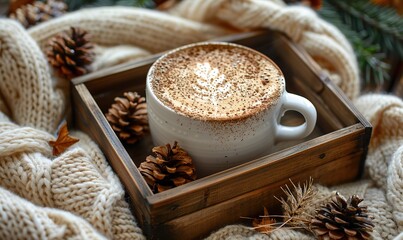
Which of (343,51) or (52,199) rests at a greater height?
(343,51)

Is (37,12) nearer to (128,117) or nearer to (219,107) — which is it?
(128,117)

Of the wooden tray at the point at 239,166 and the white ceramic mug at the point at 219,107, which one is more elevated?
the white ceramic mug at the point at 219,107

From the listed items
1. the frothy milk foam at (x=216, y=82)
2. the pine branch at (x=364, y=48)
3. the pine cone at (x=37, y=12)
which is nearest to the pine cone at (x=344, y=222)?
A: the frothy milk foam at (x=216, y=82)

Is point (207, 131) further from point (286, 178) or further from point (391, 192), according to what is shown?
point (391, 192)

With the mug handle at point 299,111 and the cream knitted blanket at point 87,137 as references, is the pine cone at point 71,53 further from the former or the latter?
the mug handle at point 299,111

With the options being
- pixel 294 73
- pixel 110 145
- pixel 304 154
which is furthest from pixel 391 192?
pixel 110 145

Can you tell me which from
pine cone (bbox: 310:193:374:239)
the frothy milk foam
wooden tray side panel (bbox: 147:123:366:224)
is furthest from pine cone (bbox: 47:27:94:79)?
pine cone (bbox: 310:193:374:239)

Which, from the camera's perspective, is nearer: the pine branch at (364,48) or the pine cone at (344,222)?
the pine cone at (344,222)
